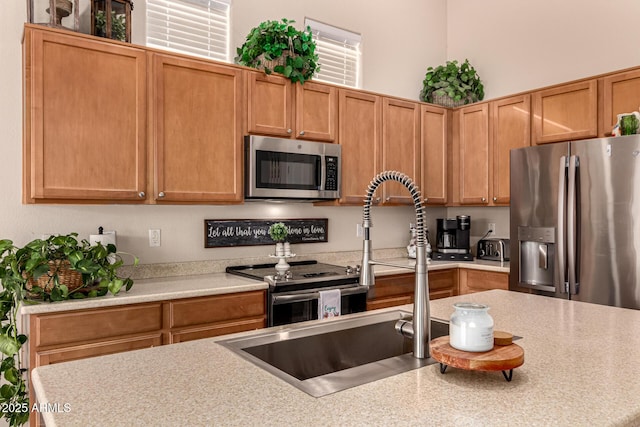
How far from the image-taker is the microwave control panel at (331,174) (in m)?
3.43

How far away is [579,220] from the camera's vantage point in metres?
2.94

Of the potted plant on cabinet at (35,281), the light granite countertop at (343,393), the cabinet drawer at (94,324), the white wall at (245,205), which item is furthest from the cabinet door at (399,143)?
the light granite countertop at (343,393)

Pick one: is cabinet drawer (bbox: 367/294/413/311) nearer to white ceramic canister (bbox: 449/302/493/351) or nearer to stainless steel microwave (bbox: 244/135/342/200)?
stainless steel microwave (bbox: 244/135/342/200)

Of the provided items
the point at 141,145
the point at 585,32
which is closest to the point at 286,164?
the point at 141,145

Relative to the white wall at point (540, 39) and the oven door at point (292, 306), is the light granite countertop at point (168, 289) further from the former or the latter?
the white wall at point (540, 39)

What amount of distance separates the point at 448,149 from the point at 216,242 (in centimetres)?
229

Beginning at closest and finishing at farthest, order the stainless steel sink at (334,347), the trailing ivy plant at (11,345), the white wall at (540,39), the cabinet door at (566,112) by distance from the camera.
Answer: the stainless steel sink at (334,347)
the trailing ivy plant at (11,345)
the cabinet door at (566,112)
the white wall at (540,39)

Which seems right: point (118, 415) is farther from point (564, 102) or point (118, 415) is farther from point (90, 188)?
point (564, 102)

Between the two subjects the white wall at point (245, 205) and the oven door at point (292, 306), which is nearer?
the white wall at point (245, 205)

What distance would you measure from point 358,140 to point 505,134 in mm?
1251

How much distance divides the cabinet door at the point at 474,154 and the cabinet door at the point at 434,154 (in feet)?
0.52

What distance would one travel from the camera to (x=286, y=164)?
10.6ft

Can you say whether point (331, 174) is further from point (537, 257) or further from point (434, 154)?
point (537, 257)

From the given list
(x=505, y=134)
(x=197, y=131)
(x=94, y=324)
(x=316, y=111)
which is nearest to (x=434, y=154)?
(x=505, y=134)
